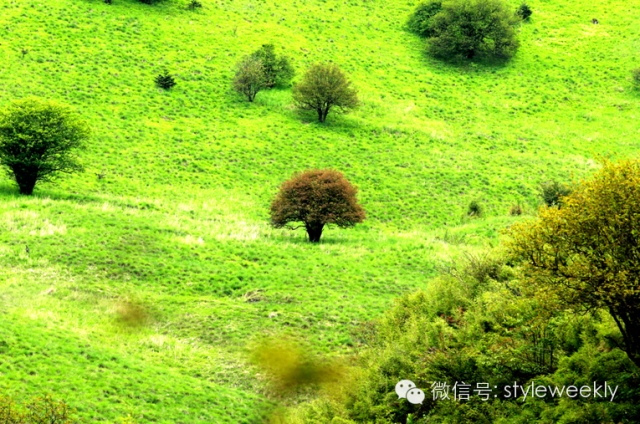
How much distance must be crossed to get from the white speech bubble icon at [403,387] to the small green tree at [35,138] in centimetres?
2450

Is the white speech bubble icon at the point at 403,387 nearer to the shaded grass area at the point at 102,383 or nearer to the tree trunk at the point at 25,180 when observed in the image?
the shaded grass area at the point at 102,383

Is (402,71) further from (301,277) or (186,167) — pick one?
(301,277)

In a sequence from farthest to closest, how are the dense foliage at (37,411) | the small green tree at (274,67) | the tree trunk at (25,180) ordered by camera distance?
the small green tree at (274,67), the tree trunk at (25,180), the dense foliage at (37,411)

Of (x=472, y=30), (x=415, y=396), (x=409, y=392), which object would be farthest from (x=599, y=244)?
(x=472, y=30)

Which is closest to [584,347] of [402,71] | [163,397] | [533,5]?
[163,397]

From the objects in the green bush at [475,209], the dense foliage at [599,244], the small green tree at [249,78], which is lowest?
the green bush at [475,209]

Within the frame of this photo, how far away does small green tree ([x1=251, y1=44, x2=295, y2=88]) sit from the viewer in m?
49.3

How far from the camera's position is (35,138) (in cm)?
2670

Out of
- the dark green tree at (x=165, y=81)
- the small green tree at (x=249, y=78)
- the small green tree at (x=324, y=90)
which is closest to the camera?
the small green tree at (x=324, y=90)

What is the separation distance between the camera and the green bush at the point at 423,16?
65.6 metres

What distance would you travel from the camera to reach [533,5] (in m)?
74.7

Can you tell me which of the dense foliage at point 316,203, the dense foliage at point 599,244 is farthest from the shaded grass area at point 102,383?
the dense foliage at point 316,203

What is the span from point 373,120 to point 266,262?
2876cm

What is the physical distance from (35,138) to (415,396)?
2600 cm
